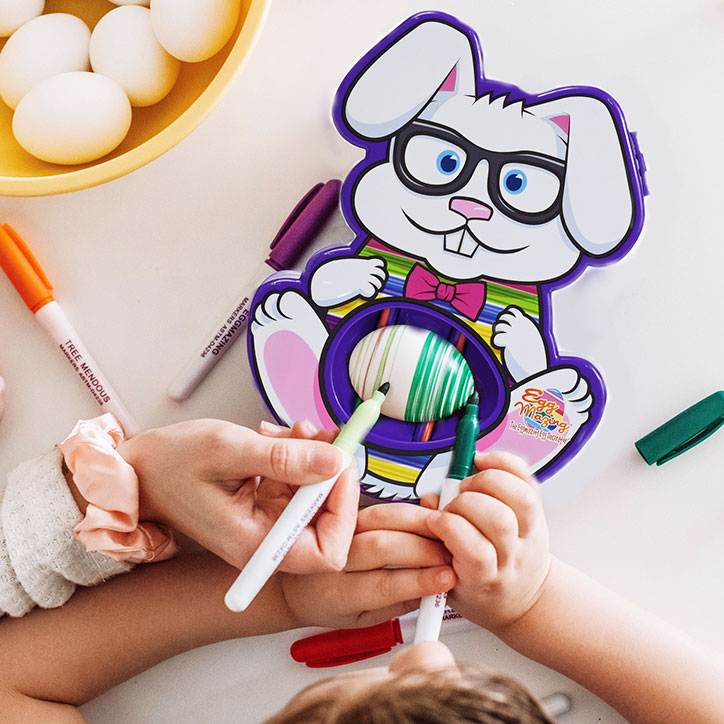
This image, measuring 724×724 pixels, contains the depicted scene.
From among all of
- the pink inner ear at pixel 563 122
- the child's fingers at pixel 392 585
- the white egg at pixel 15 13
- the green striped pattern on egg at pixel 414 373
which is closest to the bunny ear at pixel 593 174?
the pink inner ear at pixel 563 122

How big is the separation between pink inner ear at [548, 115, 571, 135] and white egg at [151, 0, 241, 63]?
0.72 feet

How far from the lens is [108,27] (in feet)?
1.67

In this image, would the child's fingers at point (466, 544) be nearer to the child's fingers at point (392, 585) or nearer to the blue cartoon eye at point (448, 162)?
the child's fingers at point (392, 585)

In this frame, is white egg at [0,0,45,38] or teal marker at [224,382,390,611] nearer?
teal marker at [224,382,390,611]

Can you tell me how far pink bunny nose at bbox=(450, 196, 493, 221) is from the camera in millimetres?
494

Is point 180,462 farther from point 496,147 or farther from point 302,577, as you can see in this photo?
point 496,147

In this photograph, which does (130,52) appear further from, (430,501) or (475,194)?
(430,501)

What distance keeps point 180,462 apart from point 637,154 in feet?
1.13

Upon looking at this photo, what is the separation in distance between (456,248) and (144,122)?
24 centimetres

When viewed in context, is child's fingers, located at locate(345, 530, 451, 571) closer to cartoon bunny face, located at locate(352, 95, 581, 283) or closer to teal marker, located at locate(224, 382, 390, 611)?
teal marker, located at locate(224, 382, 390, 611)

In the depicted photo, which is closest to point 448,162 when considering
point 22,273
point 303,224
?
point 303,224

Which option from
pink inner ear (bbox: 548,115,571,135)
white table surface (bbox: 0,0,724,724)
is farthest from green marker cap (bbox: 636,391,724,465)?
pink inner ear (bbox: 548,115,571,135)

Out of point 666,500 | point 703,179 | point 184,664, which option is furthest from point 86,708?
point 703,179

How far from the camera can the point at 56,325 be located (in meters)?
0.57
